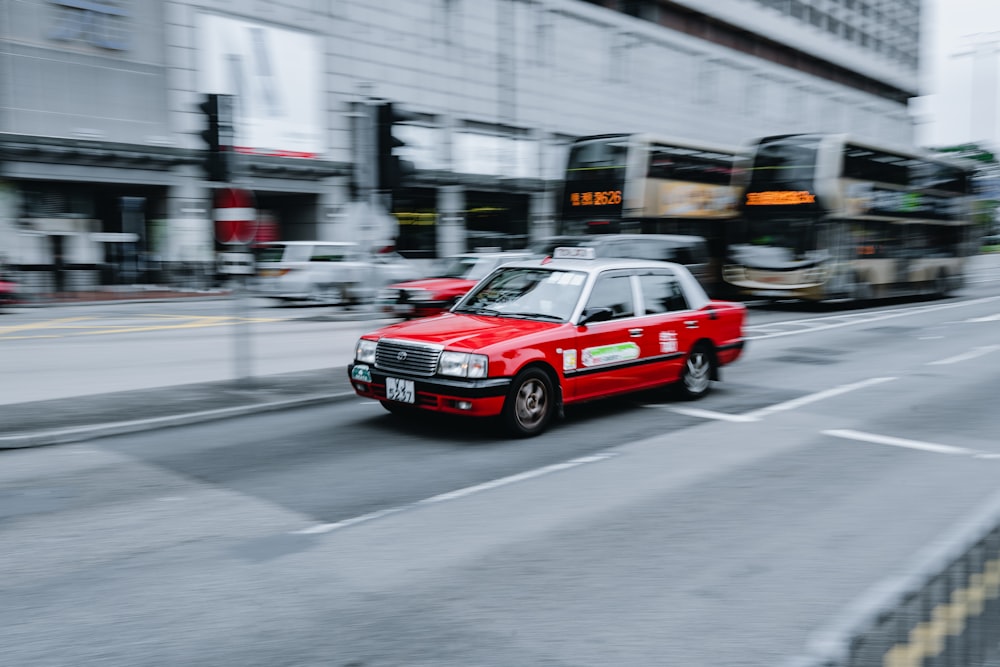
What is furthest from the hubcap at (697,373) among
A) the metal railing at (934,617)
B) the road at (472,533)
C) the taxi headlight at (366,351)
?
the metal railing at (934,617)

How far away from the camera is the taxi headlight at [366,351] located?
8141mm

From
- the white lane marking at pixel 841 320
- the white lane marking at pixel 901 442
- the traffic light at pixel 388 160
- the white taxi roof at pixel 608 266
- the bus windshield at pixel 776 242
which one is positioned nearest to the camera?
the white lane marking at pixel 901 442

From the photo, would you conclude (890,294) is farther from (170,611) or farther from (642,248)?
(170,611)

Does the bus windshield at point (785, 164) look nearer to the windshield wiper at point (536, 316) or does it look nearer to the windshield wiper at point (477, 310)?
the windshield wiper at point (477, 310)

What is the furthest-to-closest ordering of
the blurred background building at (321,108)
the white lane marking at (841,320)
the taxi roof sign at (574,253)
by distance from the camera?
1. the blurred background building at (321,108)
2. the white lane marking at (841,320)
3. the taxi roof sign at (574,253)

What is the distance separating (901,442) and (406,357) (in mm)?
4418

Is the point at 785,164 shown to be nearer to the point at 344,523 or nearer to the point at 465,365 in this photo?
the point at 465,365

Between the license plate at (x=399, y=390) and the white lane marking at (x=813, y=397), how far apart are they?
11.8ft

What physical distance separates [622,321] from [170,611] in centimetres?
565

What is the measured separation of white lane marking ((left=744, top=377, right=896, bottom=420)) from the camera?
9.44 meters

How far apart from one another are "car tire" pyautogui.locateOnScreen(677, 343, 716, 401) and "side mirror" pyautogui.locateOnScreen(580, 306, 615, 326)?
1627 mm

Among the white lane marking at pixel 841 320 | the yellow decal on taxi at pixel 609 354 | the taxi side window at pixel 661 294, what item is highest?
the taxi side window at pixel 661 294

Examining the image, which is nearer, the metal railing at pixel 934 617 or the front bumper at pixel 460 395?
the metal railing at pixel 934 617

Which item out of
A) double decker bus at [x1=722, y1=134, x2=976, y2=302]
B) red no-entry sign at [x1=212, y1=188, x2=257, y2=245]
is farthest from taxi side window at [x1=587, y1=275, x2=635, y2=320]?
double decker bus at [x1=722, y1=134, x2=976, y2=302]
